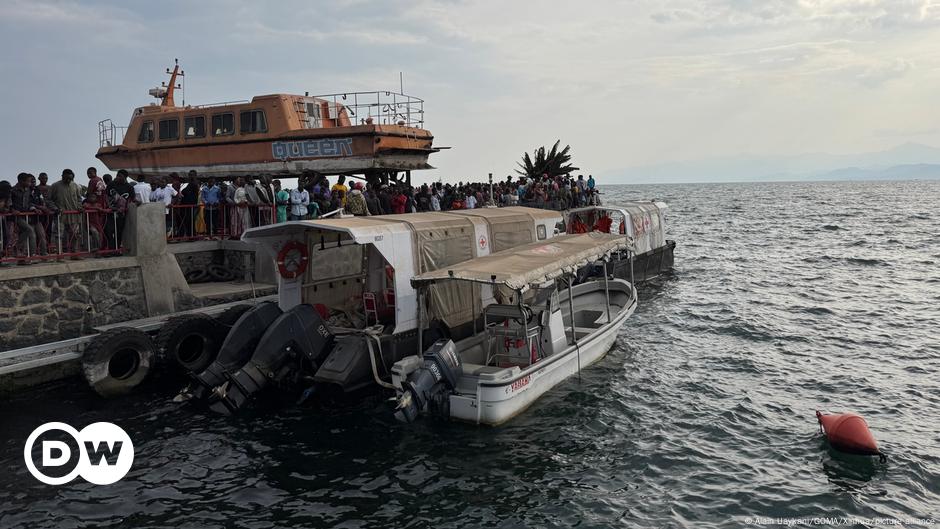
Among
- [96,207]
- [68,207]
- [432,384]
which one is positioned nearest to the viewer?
[432,384]

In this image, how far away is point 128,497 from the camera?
8.76 m

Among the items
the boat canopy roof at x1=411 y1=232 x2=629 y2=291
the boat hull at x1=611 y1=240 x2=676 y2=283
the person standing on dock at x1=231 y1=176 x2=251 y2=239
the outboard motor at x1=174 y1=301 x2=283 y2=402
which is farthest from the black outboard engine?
the boat hull at x1=611 y1=240 x2=676 y2=283

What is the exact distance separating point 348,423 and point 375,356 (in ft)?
4.26

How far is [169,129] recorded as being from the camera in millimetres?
24812

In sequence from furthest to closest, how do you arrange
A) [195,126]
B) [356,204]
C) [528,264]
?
[195,126] < [356,204] < [528,264]

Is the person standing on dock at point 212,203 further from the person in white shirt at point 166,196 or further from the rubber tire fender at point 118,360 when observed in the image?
the rubber tire fender at point 118,360

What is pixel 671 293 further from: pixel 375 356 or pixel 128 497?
pixel 128 497

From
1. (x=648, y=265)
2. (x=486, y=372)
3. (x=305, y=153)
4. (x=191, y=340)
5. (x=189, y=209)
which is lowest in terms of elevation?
(x=486, y=372)

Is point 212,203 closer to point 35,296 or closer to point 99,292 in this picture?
point 99,292

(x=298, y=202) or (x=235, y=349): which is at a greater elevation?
(x=298, y=202)

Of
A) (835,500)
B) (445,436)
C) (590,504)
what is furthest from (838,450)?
(445,436)

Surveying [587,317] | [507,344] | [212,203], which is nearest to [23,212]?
[212,203]

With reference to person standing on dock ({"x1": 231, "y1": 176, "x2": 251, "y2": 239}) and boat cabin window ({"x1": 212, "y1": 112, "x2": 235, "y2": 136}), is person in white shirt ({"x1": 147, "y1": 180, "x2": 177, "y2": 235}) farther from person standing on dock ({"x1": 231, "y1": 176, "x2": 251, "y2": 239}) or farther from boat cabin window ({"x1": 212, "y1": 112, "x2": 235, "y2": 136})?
Result: boat cabin window ({"x1": 212, "y1": 112, "x2": 235, "y2": 136})

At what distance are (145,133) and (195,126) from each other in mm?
2907
